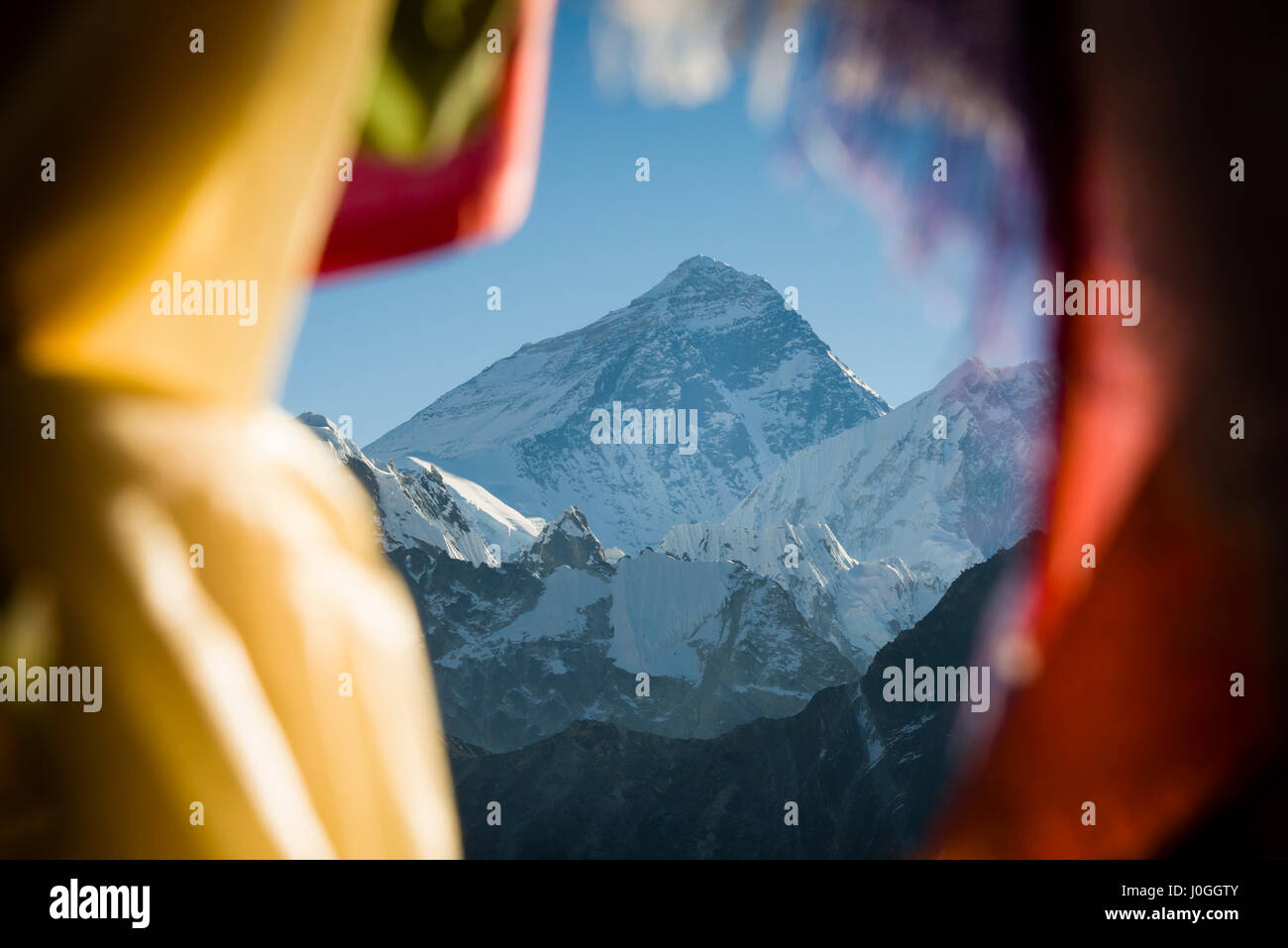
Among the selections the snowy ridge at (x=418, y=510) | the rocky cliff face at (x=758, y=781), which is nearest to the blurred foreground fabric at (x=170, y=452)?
the rocky cliff face at (x=758, y=781)

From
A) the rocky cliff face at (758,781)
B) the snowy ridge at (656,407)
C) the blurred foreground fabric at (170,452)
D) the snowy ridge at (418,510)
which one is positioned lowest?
the rocky cliff face at (758,781)

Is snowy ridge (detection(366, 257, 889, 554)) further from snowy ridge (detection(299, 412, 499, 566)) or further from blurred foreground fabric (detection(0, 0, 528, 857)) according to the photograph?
blurred foreground fabric (detection(0, 0, 528, 857))

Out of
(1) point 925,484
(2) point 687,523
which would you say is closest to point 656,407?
(2) point 687,523

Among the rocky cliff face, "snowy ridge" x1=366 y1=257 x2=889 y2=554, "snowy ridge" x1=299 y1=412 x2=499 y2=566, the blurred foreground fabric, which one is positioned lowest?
the rocky cliff face

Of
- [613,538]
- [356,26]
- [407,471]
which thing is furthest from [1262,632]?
[613,538]

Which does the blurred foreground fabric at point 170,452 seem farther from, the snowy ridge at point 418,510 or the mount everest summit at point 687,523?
the snowy ridge at point 418,510

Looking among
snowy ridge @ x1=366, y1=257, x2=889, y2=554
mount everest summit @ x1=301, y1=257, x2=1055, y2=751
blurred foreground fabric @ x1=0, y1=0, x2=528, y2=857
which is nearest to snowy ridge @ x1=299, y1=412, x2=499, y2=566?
mount everest summit @ x1=301, y1=257, x2=1055, y2=751

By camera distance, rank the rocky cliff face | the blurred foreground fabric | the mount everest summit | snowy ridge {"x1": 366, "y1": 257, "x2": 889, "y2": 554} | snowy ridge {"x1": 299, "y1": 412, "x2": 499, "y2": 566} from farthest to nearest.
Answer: snowy ridge {"x1": 366, "y1": 257, "x2": 889, "y2": 554} < the mount everest summit < snowy ridge {"x1": 299, "y1": 412, "x2": 499, "y2": 566} < the rocky cliff face < the blurred foreground fabric

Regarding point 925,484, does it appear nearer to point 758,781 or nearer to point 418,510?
point 758,781

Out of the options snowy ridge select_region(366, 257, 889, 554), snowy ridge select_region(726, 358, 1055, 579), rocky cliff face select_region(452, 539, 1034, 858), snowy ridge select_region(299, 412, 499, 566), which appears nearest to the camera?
rocky cliff face select_region(452, 539, 1034, 858)
